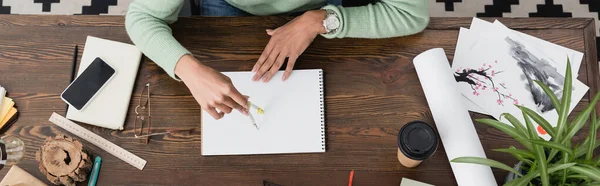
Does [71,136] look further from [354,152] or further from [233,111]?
[354,152]

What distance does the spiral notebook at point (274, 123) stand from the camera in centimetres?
106

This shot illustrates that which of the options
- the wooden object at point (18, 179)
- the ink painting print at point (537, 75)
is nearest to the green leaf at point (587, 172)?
the ink painting print at point (537, 75)

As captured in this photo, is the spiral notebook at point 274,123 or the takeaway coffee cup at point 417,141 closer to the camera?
the takeaway coffee cup at point 417,141

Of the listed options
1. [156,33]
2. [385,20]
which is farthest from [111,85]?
[385,20]

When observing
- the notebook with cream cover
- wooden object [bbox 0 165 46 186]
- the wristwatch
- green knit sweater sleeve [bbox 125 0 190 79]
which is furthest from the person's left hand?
wooden object [bbox 0 165 46 186]

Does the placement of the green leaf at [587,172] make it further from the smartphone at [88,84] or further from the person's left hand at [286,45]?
the smartphone at [88,84]

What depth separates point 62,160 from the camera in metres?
1.00

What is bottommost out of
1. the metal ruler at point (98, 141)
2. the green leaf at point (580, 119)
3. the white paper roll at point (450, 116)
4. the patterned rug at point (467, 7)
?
the patterned rug at point (467, 7)

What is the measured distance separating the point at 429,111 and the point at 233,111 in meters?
0.44

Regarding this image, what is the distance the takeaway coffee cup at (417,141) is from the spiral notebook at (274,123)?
0.63 feet

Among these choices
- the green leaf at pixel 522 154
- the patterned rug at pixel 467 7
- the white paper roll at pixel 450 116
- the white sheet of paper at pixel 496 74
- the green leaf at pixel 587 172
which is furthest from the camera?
the patterned rug at pixel 467 7

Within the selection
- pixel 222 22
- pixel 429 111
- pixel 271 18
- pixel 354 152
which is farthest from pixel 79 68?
pixel 429 111

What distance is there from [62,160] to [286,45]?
0.53m

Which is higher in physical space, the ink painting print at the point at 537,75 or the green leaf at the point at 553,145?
the green leaf at the point at 553,145
